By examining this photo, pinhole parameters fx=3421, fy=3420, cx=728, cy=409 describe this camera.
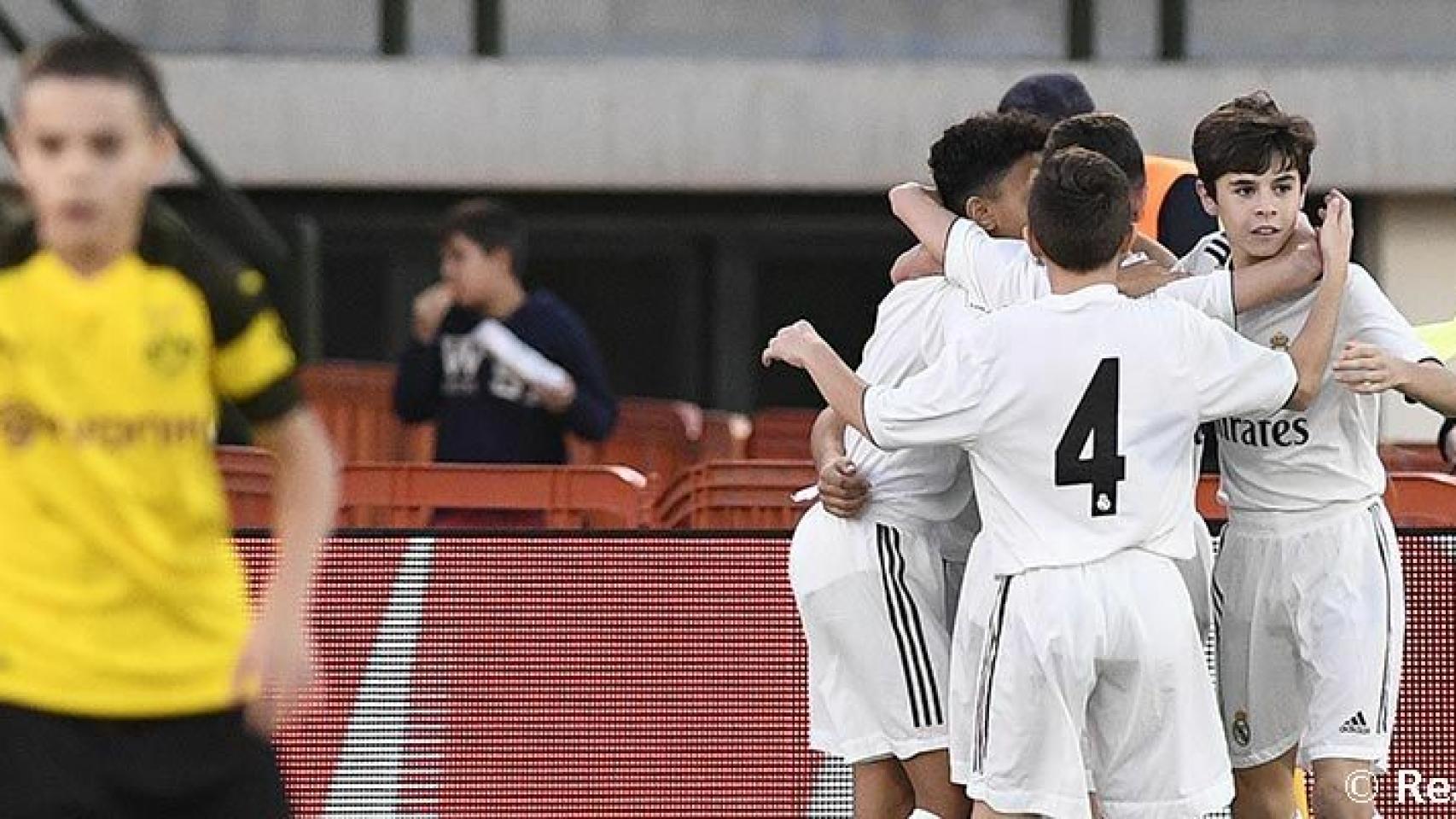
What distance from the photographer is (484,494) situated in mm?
10086

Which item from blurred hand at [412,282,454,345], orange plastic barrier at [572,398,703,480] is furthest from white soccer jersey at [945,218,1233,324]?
orange plastic barrier at [572,398,703,480]

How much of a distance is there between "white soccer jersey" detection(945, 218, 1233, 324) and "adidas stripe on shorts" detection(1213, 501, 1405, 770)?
1.59 feet

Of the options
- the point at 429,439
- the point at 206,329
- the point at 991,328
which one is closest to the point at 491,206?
the point at 429,439

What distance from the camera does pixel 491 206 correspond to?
12.9m

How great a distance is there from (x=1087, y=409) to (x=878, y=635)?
0.89 metres

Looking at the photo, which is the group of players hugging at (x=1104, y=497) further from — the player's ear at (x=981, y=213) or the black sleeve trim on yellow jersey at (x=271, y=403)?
the black sleeve trim on yellow jersey at (x=271, y=403)

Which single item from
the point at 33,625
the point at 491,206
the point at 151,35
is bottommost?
the point at 33,625

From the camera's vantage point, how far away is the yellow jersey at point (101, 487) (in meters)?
5.26

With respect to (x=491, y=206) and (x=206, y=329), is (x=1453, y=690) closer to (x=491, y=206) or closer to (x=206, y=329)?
(x=206, y=329)

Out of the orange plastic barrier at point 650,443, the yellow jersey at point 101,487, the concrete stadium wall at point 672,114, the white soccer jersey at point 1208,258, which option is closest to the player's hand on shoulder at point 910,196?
the white soccer jersey at point 1208,258

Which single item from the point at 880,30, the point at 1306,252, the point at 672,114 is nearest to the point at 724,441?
the point at 672,114

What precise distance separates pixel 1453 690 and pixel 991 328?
2190 millimetres

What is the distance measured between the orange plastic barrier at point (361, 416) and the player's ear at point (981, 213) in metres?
8.65

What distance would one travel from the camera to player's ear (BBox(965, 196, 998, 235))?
7.42 metres
